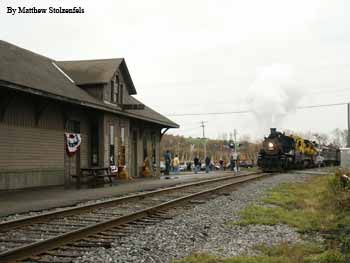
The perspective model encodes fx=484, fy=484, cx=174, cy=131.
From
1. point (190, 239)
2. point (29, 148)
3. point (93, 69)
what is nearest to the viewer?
point (190, 239)

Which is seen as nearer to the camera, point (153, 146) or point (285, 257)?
point (285, 257)

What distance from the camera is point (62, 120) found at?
1984cm

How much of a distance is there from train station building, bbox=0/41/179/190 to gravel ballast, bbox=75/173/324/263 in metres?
7.68

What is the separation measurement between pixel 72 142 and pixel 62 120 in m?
2.16

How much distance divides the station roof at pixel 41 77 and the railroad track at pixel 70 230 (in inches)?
218

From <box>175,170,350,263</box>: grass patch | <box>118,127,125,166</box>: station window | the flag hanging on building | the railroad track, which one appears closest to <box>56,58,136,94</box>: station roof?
<box>118,127,125,166</box>: station window

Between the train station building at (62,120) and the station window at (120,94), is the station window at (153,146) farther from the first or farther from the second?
the station window at (120,94)

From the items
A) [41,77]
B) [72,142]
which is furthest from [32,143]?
[41,77]

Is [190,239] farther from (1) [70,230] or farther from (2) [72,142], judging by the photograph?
(2) [72,142]

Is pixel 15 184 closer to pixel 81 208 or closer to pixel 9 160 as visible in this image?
pixel 9 160

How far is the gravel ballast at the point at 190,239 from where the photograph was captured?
21.1ft

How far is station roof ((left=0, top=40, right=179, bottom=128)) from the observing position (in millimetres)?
15844

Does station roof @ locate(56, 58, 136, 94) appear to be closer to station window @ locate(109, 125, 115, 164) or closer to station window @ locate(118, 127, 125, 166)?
station window @ locate(109, 125, 115, 164)

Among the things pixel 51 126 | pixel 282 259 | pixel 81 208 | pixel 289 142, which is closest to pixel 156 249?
pixel 282 259
